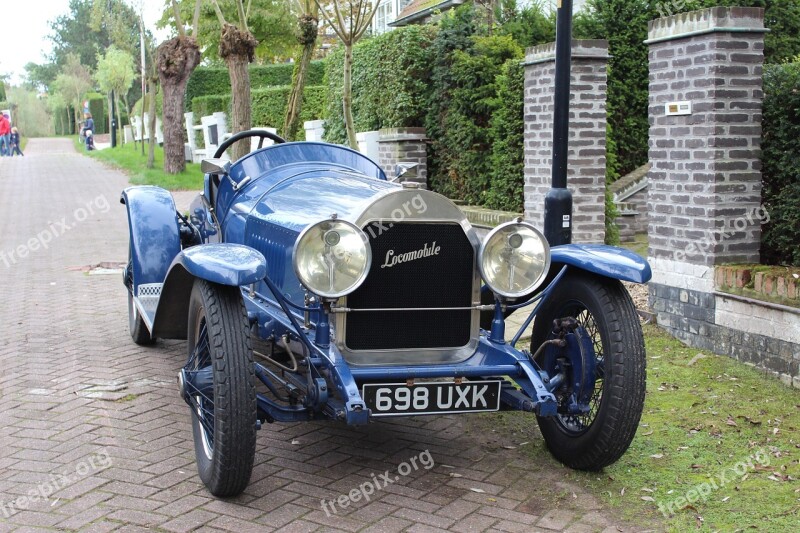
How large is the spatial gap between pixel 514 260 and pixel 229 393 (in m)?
1.41

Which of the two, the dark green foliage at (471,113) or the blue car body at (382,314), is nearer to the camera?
the blue car body at (382,314)

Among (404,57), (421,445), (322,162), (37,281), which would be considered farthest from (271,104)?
(421,445)

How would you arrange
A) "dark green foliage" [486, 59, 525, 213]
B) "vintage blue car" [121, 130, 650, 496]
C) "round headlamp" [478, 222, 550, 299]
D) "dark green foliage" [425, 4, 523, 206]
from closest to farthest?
"vintage blue car" [121, 130, 650, 496]
"round headlamp" [478, 222, 550, 299]
"dark green foliage" [486, 59, 525, 213]
"dark green foliage" [425, 4, 523, 206]

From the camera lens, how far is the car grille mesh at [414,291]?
4.00 metres

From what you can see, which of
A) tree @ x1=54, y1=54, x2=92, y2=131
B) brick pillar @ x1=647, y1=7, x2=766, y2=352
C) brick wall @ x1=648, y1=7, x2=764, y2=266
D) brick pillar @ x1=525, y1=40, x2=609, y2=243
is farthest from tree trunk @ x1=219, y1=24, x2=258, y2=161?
tree @ x1=54, y1=54, x2=92, y2=131

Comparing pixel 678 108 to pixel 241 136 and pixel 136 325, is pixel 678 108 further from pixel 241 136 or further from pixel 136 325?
pixel 136 325

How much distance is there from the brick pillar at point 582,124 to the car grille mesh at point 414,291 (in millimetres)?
4051

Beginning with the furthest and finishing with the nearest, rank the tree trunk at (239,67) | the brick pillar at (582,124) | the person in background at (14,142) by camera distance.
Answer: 1. the person in background at (14,142)
2. the tree trunk at (239,67)
3. the brick pillar at (582,124)

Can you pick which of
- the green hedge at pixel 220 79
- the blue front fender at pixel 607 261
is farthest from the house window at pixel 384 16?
the blue front fender at pixel 607 261

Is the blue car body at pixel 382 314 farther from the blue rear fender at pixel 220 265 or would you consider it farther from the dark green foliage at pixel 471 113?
the dark green foliage at pixel 471 113

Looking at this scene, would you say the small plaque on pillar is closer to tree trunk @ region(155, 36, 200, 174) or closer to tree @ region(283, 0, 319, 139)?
tree @ region(283, 0, 319, 139)

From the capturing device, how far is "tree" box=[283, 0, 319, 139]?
47.3 ft

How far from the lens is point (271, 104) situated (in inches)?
935

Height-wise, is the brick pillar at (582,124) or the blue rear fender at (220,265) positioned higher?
the brick pillar at (582,124)
